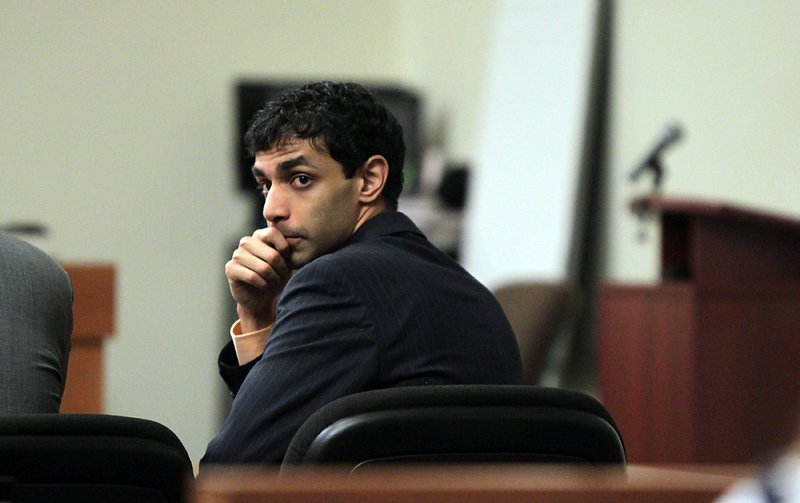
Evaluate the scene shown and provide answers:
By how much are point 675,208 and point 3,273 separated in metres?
2.16

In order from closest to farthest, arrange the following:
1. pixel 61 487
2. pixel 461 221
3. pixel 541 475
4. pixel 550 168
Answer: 1. pixel 541 475
2. pixel 61 487
3. pixel 550 168
4. pixel 461 221

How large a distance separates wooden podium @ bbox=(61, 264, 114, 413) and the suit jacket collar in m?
1.51

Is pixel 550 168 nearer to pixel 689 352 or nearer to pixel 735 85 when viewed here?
pixel 735 85

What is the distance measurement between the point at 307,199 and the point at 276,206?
0.06 meters

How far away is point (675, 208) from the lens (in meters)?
3.59

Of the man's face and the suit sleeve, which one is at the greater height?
the man's face

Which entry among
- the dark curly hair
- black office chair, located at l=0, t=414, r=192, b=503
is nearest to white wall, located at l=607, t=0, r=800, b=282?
the dark curly hair

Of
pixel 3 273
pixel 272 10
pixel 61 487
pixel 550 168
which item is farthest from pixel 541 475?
pixel 272 10

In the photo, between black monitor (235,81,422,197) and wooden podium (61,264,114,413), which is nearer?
wooden podium (61,264,114,413)

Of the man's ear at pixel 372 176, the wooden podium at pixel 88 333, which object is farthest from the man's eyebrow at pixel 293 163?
the wooden podium at pixel 88 333

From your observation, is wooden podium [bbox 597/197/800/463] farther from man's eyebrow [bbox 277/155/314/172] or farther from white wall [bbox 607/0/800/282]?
man's eyebrow [bbox 277/155/314/172]

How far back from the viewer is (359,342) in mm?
1744

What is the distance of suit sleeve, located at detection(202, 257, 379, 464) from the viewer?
170 centimetres

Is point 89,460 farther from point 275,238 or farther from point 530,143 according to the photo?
point 530,143
